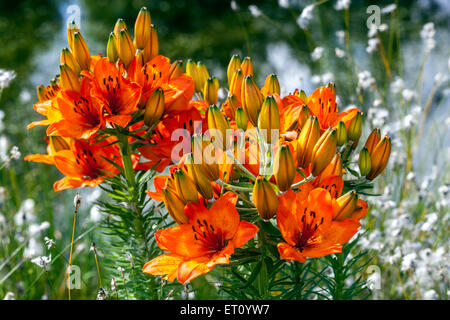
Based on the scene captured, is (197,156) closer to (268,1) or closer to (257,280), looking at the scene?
(257,280)

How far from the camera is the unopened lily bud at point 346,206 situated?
0.76 m

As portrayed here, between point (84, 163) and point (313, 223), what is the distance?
0.50 meters

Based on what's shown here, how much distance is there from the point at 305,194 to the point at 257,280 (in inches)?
8.7

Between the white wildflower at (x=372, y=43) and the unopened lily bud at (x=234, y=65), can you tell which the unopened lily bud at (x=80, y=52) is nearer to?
the unopened lily bud at (x=234, y=65)

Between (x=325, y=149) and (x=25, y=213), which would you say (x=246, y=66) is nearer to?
(x=325, y=149)

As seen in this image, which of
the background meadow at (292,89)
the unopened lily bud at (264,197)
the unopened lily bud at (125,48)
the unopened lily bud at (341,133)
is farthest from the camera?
the background meadow at (292,89)

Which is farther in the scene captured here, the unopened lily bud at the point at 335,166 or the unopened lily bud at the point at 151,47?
the unopened lily bud at the point at 151,47

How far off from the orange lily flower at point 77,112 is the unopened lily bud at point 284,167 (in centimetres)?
35

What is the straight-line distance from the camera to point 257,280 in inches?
35.3

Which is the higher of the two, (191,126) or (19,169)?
(19,169)

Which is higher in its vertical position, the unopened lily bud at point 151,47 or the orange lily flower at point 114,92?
the unopened lily bud at point 151,47

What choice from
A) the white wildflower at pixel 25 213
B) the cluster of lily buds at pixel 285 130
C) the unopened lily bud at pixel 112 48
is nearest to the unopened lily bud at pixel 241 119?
the cluster of lily buds at pixel 285 130

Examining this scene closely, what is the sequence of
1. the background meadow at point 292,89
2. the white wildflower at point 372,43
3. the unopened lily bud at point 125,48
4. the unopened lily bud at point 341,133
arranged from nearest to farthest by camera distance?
the unopened lily bud at point 341,133 → the unopened lily bud at point 125,48 → the background meadow at point 292,89 → the white wildflower at point 372,43
